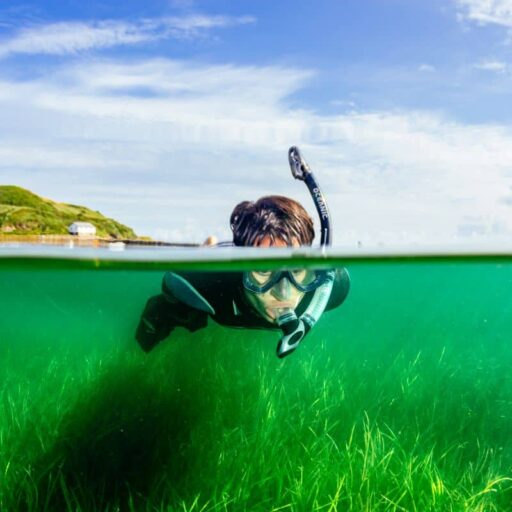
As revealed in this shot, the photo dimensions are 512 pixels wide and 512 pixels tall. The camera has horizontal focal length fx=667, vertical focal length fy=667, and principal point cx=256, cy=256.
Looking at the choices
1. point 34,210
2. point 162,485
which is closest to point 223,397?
point 162,485

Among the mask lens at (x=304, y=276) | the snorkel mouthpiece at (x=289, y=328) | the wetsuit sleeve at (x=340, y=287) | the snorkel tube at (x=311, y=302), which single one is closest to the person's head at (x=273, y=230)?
the mask lens at (x=304, y=276)

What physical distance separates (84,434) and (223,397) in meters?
1.46

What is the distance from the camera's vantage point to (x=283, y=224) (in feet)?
24.4

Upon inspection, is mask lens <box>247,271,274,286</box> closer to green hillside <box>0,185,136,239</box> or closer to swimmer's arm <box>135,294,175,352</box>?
swimmer's arm <box>135,294,175,352</box>

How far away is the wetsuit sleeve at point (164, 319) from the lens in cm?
729

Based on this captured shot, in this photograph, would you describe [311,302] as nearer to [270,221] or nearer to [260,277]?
[270,221]

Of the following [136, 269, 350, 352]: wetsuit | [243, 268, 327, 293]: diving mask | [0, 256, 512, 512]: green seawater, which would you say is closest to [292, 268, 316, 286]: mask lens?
[243, 268, 327, 293]: diving mask

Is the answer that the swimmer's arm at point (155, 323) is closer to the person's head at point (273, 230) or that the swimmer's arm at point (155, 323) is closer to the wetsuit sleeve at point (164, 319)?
the wetsuit sleeve at point (164, 319)

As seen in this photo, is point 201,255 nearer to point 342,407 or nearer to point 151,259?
point 151,259

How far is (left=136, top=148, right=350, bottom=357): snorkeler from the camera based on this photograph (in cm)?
702

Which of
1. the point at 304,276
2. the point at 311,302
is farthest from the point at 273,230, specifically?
the point at 311,302

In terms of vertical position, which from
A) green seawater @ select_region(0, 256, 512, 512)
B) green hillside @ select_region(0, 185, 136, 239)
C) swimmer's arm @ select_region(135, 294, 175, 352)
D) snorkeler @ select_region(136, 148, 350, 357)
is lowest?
green seawater @ select_region(0, 256, 512, 512)

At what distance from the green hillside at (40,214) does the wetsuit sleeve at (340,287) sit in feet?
123

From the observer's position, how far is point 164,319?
7449mm
